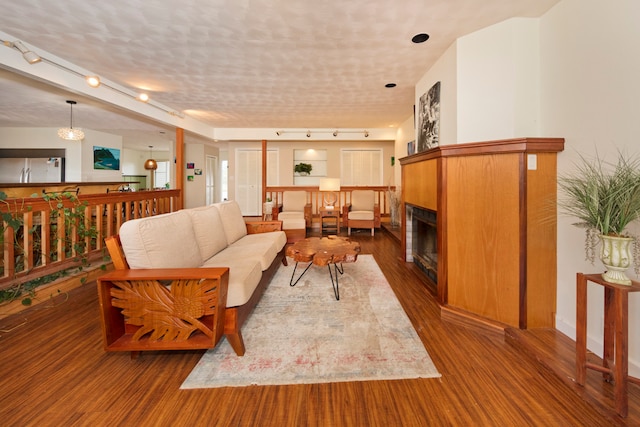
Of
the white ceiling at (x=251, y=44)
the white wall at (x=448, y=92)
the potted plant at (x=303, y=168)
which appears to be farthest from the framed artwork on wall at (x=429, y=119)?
the potted plant at (x=303, y=168)

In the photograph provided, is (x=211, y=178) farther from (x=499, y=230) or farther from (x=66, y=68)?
(x=499, y=230)

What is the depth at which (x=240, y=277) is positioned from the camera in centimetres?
188

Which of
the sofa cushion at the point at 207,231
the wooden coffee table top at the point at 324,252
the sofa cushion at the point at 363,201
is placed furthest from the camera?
the sofa cushion at the point at 363,201

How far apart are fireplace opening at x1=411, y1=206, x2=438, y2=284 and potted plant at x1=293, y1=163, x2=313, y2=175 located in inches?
208

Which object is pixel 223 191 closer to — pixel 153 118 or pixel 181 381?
pixel 153 118

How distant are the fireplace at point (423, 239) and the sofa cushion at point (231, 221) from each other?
2.18m

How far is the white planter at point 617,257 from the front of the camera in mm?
1322

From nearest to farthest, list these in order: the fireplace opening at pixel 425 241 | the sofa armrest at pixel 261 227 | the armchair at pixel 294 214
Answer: the fireplace opening at pixel 425 241 < the sofa armrest at pixel 261 227 < the armchair at pixel 294 214

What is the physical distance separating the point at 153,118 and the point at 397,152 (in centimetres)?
509

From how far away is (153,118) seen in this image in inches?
185

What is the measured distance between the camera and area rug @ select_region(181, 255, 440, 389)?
1.59m

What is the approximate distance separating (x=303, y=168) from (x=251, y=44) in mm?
5689

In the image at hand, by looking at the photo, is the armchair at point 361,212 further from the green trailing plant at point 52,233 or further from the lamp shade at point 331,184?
the green trailing plant at point 52,233

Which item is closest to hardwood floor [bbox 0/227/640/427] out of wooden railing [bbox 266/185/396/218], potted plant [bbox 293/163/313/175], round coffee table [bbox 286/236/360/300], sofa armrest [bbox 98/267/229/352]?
sofa armrest [bbox 98/267/229/352]
